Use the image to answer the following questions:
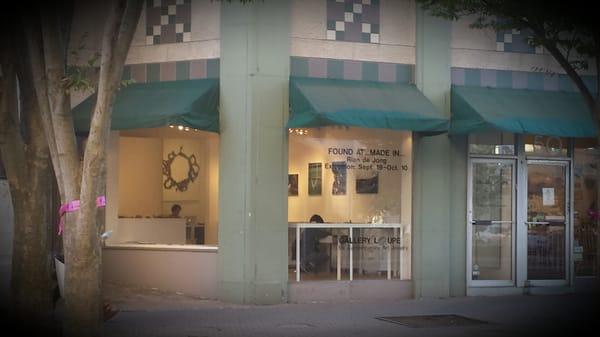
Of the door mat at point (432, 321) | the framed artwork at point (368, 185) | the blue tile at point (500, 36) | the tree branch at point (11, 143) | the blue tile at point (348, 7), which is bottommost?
the door mat at point (432, 321)

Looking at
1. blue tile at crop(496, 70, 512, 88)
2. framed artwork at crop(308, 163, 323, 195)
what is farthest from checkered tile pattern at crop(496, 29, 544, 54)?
framed artwork at crop(308, 163, 323, 195)

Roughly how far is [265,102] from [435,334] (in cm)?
485

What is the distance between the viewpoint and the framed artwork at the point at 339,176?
1400cm

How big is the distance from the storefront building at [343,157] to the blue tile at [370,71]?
0.14ft

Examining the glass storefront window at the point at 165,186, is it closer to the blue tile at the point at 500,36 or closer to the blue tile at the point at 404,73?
the blue tile at the point at 404,73

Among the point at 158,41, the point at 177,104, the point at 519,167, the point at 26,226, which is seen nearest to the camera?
the point at 26,226

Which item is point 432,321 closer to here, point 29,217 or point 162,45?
point 29,217

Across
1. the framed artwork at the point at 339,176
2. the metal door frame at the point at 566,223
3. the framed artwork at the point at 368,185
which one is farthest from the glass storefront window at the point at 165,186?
the metal door frame at the point at 566,223

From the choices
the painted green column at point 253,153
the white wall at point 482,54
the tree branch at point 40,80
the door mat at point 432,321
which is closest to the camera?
the tree branch at point 40,80

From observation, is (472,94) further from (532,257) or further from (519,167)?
(532,257)

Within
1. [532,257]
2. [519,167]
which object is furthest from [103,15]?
[532,257]

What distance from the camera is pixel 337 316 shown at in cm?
1181

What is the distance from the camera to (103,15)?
14.6 meters

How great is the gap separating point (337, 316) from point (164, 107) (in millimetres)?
4367
